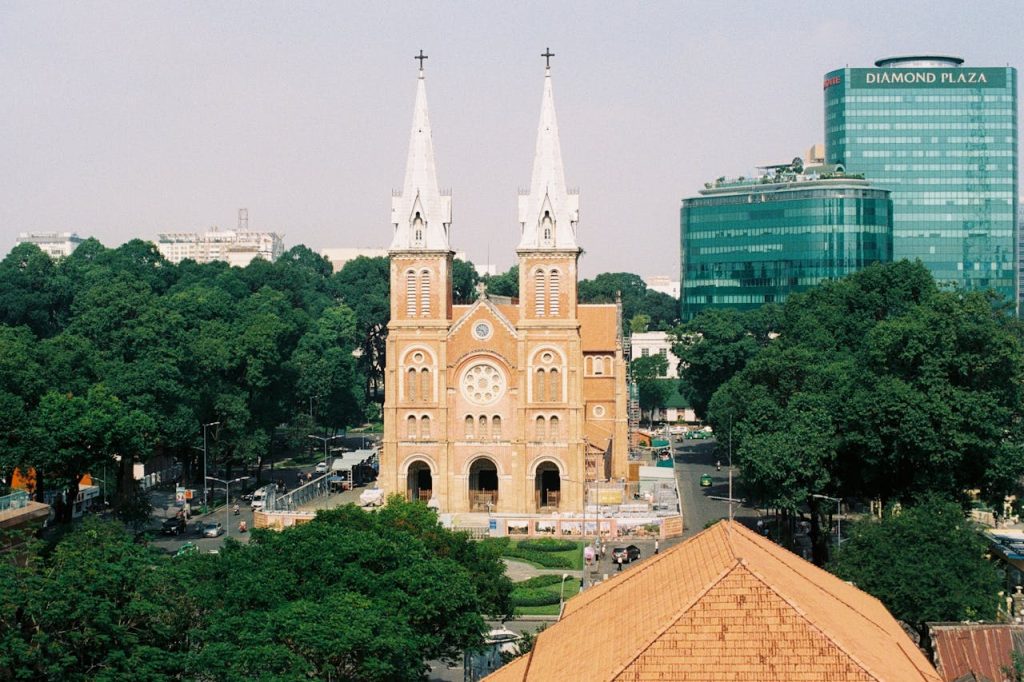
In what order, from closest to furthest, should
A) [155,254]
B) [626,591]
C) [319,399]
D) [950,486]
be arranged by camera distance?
[626,591], [950,486], [319,399], [155,254]

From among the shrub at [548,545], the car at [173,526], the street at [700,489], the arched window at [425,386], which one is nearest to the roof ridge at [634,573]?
the shrub at [548,545]

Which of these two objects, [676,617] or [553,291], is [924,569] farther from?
[553,291]

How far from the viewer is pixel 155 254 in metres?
140

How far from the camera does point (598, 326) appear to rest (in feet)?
303

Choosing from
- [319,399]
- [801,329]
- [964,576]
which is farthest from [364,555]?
[319,399]

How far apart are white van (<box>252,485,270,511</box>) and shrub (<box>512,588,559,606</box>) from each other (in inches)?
982

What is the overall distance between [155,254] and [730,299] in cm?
6233

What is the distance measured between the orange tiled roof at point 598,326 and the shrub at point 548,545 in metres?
21.5

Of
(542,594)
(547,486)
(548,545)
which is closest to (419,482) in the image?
(547,486)

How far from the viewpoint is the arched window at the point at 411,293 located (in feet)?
263

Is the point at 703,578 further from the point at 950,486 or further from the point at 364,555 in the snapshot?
the point at 950,486

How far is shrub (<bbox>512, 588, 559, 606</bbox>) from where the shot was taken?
5822 centimetres

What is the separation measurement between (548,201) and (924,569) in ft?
130

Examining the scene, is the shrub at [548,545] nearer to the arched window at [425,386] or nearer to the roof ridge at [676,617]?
the arched window at [425,386]
